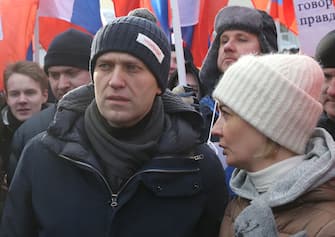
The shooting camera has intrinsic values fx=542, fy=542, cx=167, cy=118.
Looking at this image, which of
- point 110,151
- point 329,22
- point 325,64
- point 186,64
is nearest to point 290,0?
point 329,22

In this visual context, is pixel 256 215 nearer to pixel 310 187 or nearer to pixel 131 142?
pixel 310 187

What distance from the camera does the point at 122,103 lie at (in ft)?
6.63

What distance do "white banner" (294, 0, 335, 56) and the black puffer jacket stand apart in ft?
7.98

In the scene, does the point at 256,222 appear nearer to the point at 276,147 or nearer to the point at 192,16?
the point at 276,147

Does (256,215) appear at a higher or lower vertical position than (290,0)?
lower

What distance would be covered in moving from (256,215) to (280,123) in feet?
1.09

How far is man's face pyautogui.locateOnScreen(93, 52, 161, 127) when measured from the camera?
Result: 2.01m

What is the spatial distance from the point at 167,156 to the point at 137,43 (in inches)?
17.5

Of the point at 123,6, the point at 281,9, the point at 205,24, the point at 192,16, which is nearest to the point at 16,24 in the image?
the point at 123,6

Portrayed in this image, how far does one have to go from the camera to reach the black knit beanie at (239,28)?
120 inches

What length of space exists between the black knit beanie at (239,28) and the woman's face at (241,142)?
3.91 feet

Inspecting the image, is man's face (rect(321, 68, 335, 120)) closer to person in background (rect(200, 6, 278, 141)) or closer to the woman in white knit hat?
person in background (rect(200, 6, 278, 141))

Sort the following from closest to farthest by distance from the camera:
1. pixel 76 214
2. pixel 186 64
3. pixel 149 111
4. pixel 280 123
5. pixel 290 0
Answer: pixel 280 123 → pixel 76 214 → pixel 149 111 → pixel 186 64 → pixel 290 0

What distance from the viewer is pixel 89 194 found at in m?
2.00
